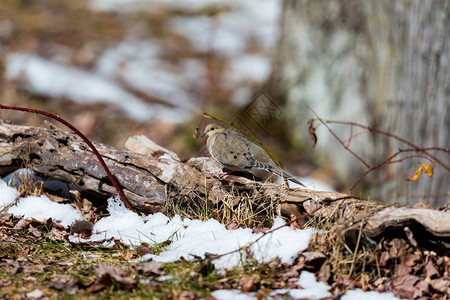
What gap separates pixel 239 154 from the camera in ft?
11.2

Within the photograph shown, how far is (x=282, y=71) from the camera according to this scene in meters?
7.52

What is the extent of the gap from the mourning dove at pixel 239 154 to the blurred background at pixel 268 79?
54 centimetres

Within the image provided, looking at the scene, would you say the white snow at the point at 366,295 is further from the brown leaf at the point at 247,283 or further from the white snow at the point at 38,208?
the white snow at the point at 38,208

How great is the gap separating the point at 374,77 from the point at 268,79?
199cm

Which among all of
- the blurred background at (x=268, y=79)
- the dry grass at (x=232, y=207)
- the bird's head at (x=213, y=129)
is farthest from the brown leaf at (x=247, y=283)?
the bird's head at (x=213, y=129)

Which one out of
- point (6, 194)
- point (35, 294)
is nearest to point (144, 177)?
point (6, 194)

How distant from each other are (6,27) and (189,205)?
9.02 metres

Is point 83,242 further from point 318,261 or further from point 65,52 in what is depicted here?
point 65,52

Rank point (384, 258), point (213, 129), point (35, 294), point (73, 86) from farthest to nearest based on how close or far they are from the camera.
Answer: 1. point (73, 86)
2. point (213, 129)
3. point (384, 258)
4. point (35, 294)

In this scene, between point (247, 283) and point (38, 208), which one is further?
point (38, 208)

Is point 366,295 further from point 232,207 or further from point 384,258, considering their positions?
point 232,207

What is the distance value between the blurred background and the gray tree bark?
→ 16 millimetres

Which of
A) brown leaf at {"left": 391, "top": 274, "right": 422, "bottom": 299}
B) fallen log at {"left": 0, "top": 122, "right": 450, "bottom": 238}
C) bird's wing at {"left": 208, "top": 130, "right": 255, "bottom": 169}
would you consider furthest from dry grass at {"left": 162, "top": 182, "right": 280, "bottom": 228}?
brown leaf at {"left": 391, "top": 274, "right": 422, "bottom": 299}

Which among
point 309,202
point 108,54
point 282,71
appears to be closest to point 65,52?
point 108,54
